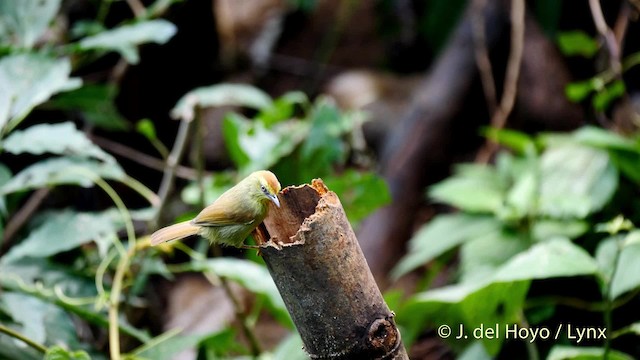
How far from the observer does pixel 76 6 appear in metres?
3.41

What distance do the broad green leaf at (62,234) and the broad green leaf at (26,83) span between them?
0.31 m

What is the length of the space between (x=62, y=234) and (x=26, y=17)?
0.72 metres

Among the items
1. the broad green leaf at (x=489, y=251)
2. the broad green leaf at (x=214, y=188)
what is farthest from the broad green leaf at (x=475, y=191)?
the broad green leaf at (x=214, y=188)

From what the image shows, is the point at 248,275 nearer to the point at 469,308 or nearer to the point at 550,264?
the point at 469,308

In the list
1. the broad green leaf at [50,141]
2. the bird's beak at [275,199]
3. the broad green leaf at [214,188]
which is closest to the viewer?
the bird's beak at [275,199]

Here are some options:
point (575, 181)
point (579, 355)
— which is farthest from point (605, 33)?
point (579, 355)

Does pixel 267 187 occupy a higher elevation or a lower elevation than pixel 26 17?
lower

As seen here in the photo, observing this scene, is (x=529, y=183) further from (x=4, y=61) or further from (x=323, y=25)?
(x=323, y=25)

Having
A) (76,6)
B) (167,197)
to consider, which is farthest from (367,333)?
(76,6)

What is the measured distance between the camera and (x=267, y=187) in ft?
4.64

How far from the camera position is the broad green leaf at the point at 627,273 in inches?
76.4

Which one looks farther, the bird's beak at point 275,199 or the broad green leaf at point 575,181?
the broad green leaf at point 575,181

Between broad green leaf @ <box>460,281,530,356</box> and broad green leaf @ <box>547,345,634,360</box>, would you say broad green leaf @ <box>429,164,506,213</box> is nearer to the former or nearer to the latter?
broad green leaf @ <box>460,281,530,356</box>

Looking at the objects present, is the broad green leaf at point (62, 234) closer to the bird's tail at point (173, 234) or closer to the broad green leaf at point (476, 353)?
the bird's tail at point (173, 234)
